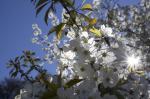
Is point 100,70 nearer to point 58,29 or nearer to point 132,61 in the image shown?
point 132,61

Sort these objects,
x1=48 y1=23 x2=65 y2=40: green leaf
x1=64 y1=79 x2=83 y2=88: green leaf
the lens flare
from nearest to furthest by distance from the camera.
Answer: x1=64 y1=79 x2=83 y2=88: green leaf < the lens flare < x1=48 y1=23 x2=65 y2=40: green leaf

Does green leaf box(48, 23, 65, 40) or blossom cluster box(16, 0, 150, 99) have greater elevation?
green leaf box(48, 23, 65, 40)

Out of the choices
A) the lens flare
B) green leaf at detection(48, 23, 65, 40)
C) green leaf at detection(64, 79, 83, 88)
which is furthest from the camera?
green leaf at detection(48, 23, 65, 40)

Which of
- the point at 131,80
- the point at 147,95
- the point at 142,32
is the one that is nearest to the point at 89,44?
the point at 131,80

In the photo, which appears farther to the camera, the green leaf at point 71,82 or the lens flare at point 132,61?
the lens flare at point 132,61

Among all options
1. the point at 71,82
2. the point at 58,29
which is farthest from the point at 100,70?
the point at 58,29

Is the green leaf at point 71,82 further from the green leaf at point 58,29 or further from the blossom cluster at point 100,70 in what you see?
the green leaf at point 58,29

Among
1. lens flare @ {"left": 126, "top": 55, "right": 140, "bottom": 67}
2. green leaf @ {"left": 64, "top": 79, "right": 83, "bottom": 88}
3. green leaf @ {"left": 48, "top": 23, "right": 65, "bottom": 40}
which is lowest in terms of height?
green leaf @ {"left": 64, "top": 79, "right": 83, "bottom": 88}

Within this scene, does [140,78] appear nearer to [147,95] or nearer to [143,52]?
[147,95]

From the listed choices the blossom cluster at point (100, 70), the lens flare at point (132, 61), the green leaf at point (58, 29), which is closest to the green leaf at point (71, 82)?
the blossom cluster at point (100, 70)

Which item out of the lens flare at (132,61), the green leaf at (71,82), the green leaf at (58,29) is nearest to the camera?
the green leaf at (71,82)

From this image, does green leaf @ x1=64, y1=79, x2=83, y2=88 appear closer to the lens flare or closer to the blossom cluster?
the blossom cluster

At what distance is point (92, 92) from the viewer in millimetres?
1881

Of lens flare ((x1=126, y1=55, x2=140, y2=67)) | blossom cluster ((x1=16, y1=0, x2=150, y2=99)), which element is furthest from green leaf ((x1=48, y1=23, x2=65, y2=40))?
lens flare ((x1=126, y1=55, x2=140, y2=67))
